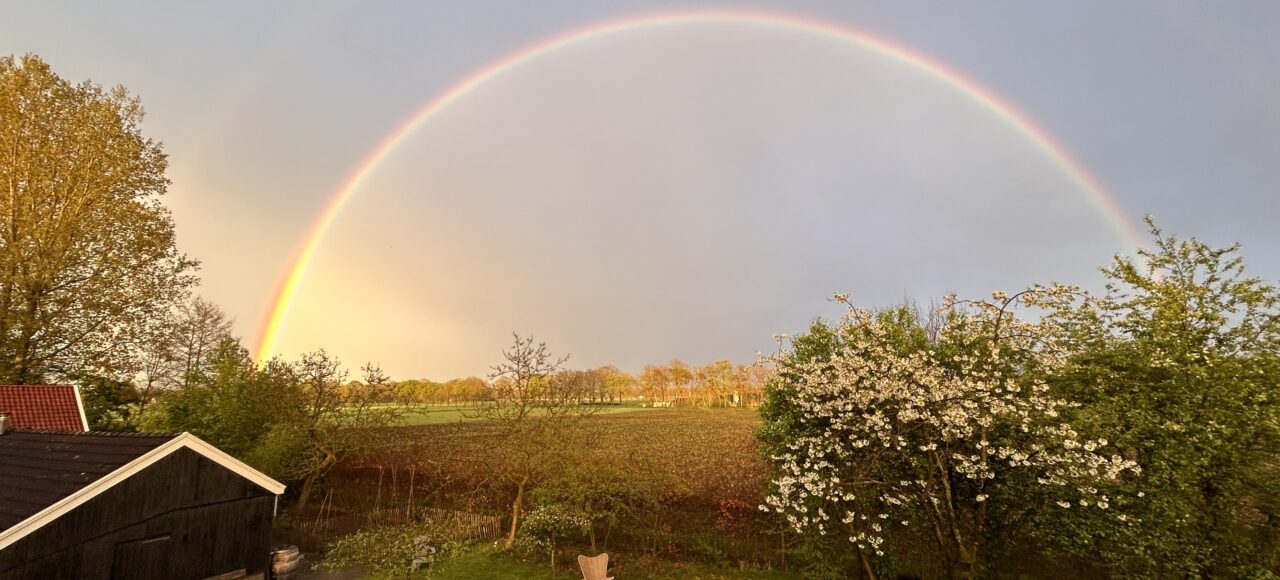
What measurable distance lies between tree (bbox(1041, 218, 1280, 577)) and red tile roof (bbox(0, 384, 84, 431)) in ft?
94.6

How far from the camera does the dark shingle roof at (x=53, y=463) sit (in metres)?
9.77

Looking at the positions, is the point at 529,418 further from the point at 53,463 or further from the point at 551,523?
the point at 53,463

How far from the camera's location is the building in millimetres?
9680

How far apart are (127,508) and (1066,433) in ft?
61.1

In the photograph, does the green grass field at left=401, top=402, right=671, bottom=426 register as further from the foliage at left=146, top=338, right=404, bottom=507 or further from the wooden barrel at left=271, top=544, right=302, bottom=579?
the wooden barrel at left=271, top=544, right=302, bottom=579

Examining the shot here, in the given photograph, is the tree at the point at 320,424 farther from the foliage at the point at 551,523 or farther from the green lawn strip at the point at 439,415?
the foliage at the point at 551,523

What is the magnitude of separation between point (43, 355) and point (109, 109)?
11.5 m

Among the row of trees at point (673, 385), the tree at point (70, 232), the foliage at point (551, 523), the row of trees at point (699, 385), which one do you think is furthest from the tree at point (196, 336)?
the row of trees at point (699, 385)

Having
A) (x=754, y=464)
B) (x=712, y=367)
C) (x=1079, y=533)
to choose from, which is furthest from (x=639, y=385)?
(x=1079, y=533)

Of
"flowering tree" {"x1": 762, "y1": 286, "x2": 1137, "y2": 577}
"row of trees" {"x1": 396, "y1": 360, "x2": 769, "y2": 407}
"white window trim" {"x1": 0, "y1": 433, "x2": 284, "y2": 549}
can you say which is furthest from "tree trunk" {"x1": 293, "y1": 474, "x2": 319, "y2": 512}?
"row of trees" {"x1": 396, "y1": 360, "x2": 769, "y2": 407}

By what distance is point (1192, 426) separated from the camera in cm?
821

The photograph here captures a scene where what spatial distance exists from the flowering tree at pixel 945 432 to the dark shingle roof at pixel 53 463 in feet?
46.1

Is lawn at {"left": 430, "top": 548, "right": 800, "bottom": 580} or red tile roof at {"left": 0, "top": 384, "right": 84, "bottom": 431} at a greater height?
red tile roof at {"left": 0, "top": 384, "right": 84, "bottom": 431}

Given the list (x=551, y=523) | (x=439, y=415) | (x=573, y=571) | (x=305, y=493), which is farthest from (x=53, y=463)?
(x=439, y=415)
